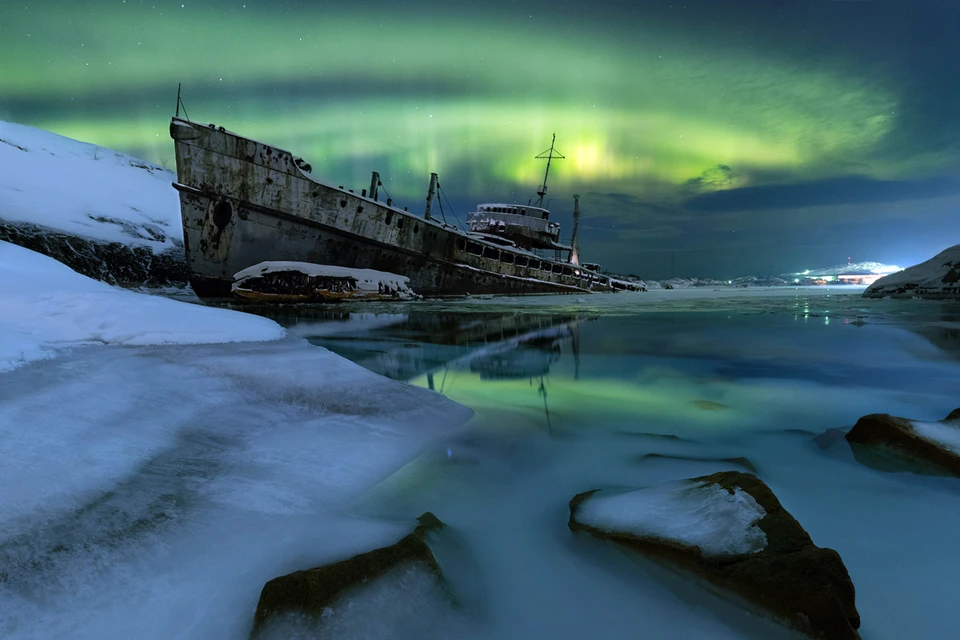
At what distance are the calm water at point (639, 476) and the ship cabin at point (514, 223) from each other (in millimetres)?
28341

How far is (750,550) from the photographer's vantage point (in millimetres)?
1557

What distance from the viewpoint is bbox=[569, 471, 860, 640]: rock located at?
132 cm

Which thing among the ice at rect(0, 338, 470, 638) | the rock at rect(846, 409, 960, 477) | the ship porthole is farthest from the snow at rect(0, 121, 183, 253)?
the rock at rect(846, 409, 960, 477)

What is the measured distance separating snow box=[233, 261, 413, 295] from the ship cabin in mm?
13659

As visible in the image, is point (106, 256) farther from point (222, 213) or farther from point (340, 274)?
point (340, 274)

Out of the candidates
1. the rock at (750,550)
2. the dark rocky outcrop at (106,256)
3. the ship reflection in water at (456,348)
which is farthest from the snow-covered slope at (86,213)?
the rock at (750,550)

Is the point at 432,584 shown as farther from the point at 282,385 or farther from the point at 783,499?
the point at 282,385

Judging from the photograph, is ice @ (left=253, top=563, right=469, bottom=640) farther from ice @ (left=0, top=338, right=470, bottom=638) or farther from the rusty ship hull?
the rusty ship hull

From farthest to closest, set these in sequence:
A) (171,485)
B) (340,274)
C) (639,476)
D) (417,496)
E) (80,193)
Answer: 1. (80,193)
2. (340,274)
3. (639,476)
4. (417,496)
5. (171,485)

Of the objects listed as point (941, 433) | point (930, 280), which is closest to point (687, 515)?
point (941, 433)

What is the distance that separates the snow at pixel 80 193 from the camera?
133ft

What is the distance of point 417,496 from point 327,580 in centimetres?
90

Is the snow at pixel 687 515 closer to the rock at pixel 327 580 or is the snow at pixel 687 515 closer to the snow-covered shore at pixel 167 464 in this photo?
the rock at pixel 327 580

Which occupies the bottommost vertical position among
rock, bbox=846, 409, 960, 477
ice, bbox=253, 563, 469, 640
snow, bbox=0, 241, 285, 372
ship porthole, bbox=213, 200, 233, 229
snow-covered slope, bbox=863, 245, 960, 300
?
ice, bbox=253, 563, 469, 640
